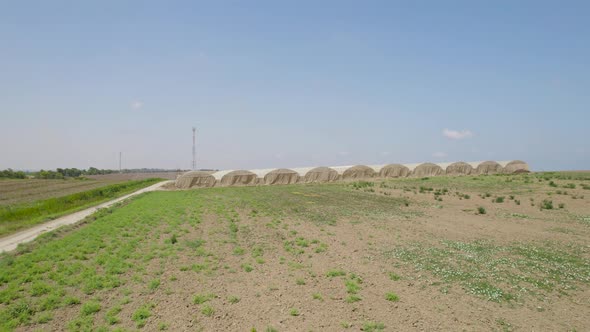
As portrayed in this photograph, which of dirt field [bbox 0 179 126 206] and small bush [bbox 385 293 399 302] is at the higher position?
dirt field [bbox 0 179 126 206]

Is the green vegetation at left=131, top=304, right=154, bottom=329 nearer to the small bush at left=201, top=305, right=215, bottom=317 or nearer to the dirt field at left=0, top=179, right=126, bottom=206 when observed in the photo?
the small bush at left=201, top=305, right=215, bottom=317

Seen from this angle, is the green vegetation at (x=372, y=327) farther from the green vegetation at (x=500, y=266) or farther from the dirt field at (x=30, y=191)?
the dirt field at (x=30, y=191)

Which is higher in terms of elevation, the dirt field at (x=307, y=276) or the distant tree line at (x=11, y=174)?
the distant tree line at (x=11, y=174)

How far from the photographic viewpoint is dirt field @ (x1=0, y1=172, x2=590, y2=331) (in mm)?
8031

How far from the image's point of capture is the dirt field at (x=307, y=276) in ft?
26.3

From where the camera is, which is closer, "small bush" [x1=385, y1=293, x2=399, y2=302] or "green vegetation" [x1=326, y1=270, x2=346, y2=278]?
"small bush" [x1=385, y1=293, x2=399, y2=302]

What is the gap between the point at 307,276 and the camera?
35.7ft

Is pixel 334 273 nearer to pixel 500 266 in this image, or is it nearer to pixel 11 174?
pixel 500 266

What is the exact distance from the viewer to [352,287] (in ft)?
31.8

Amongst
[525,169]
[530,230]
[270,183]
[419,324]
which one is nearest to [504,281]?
[419,324]

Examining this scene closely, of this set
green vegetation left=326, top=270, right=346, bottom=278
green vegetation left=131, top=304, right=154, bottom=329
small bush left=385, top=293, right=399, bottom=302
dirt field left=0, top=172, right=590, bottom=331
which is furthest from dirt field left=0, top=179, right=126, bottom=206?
small bush left=385, top=293, right=399, bottom=302

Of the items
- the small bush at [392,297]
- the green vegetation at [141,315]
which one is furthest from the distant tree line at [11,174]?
the small bush at [392,297]

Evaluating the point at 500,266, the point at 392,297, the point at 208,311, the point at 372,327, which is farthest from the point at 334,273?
the point at 500,266

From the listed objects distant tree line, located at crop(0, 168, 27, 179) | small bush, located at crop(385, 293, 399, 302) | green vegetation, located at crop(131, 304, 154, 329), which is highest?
distant tree line, located at crop(0, 168, 27, 179)
